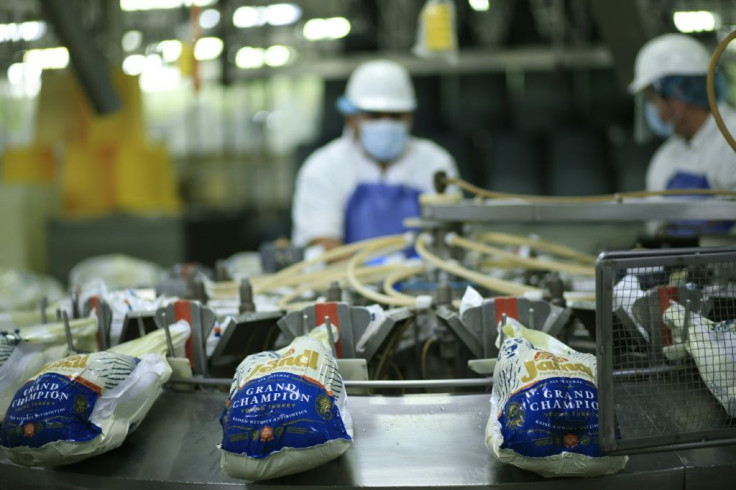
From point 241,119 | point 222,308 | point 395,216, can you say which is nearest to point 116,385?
point 222,308

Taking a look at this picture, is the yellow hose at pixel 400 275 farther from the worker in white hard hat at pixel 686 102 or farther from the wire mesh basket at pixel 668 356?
the worker in white hard hat at pixel 686 102

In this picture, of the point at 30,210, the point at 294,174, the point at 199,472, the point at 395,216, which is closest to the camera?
the point at 199,472

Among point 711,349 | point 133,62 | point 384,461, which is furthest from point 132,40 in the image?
point 711,349

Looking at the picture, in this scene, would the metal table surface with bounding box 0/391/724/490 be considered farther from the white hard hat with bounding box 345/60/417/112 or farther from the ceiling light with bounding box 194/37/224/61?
the ceiling light with bounding box 194/37/224/61

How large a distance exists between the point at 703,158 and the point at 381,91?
135 centimetres

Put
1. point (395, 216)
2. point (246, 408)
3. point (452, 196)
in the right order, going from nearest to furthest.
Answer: point (246, 408)
point (452, 196)
point (395, 216)

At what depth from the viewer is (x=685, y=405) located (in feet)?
4.61

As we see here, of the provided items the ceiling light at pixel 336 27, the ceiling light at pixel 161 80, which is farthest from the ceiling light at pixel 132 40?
the ceiling light at pixel 336 27

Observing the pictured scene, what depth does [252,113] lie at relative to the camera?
693 centimetres

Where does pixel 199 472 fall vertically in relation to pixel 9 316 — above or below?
below

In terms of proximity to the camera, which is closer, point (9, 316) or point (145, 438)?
point (145, 438)

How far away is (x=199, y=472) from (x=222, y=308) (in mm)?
707

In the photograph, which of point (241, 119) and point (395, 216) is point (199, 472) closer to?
point (395, 216)

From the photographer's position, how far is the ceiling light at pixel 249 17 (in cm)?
611
